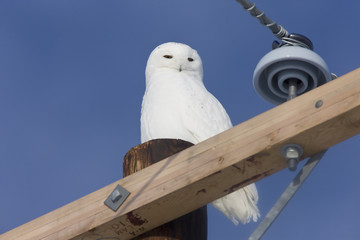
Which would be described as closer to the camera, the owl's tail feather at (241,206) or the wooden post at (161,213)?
the wooden post at (161,213)

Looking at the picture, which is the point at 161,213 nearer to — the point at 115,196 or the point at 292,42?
Answer: the point at 115,196

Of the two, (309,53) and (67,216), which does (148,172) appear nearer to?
(67,216)

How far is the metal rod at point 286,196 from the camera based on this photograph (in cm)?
154

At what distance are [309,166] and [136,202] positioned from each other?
1.66ft

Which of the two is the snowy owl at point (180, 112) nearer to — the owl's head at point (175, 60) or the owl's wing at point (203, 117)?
the owl's wing at point (203, 117)

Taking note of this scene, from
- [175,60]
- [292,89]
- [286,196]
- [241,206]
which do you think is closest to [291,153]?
[286,196]

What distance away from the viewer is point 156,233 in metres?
1.86

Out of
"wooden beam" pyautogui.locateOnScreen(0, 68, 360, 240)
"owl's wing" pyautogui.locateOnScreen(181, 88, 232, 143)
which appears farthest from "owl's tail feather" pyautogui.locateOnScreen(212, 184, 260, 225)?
"wooden beam" pyautogui.locateOnScreen(0, 68, 360, 240)

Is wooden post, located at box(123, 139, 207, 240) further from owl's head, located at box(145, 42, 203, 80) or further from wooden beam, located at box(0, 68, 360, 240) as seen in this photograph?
owl's head, located at box(145, 42, 203, 80)

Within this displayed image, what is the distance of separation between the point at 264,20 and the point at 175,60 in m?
2.64

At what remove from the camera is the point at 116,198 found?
1781 mm

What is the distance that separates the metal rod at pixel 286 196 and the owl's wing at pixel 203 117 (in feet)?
6.31

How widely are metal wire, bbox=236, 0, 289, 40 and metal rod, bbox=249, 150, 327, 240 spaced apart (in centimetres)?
57

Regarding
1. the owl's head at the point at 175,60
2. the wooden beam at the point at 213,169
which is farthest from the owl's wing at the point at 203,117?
the wooden beam at the point at 213,169
